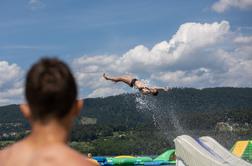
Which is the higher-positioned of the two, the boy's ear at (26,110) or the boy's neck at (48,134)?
the boy's ear at (26,110)

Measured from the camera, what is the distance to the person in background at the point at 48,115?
2283mm

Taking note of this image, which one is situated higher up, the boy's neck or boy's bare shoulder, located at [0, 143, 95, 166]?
the boy's neck

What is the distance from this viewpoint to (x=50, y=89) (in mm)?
2291

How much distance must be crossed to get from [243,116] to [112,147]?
43698mm

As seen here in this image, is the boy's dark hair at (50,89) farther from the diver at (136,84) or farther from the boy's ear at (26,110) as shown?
the diver at (136,84)

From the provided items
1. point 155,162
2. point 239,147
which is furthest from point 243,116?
point 239,147

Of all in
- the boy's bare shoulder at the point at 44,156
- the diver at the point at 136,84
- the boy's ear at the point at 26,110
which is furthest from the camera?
the diver at the point at 136,84

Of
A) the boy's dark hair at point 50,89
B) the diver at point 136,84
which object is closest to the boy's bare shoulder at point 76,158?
the boy's dark hair at point 50,89

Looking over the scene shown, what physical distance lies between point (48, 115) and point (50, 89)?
0.41 feet

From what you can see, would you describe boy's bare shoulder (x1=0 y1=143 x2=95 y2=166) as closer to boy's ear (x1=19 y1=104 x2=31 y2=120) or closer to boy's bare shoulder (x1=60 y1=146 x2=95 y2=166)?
boy's bare shoulder (x1=60 y1=146 x2=95 y2=166)

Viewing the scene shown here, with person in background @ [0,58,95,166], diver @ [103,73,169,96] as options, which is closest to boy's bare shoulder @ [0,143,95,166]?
person in background @ [0,58,95,166]

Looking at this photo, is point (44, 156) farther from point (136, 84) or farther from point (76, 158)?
point (136, 84)

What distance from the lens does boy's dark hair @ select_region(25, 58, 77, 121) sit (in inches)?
90.4

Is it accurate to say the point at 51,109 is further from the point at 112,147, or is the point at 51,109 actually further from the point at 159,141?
the point at 112,147
